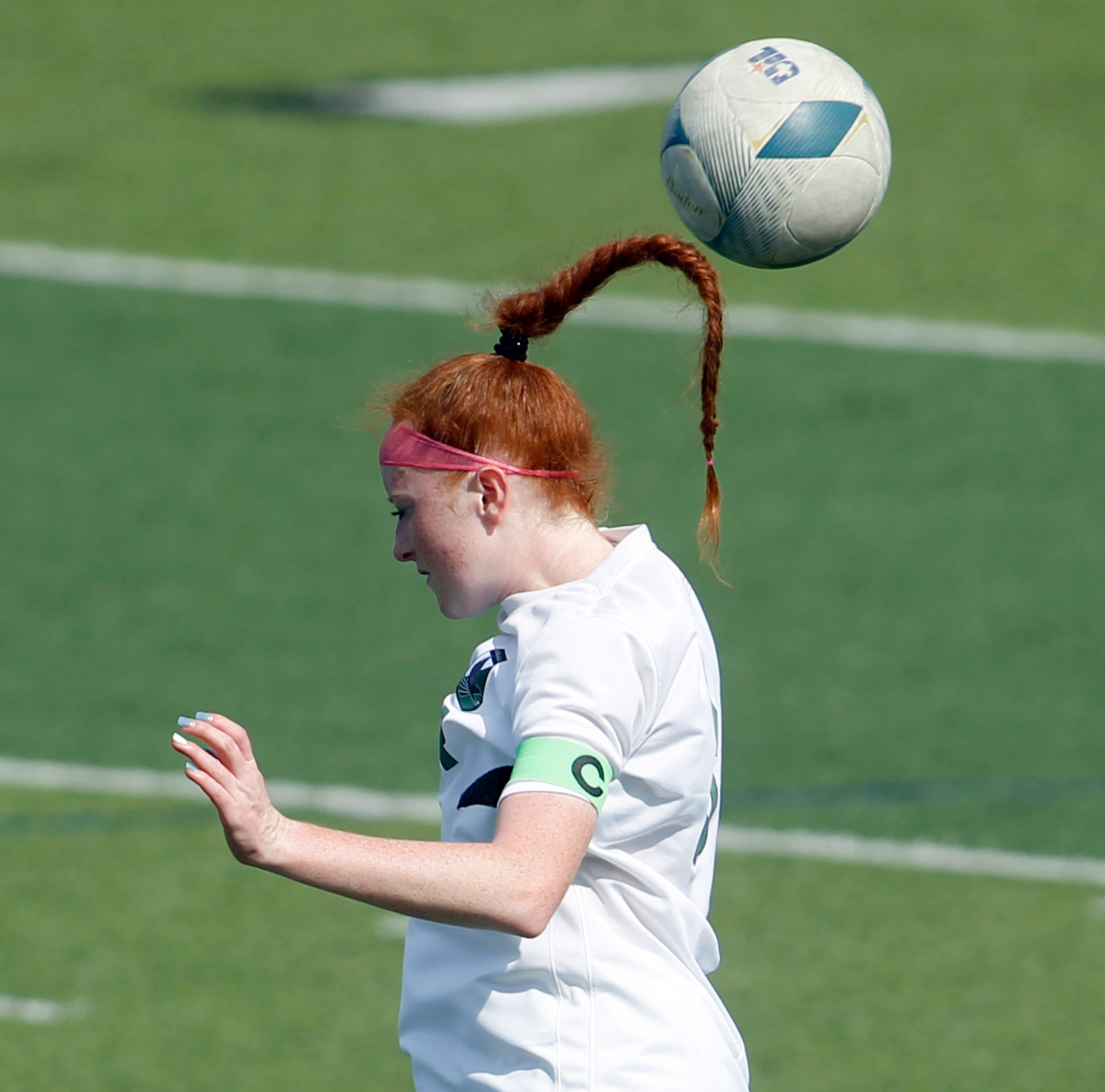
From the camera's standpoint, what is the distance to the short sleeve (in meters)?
2.77

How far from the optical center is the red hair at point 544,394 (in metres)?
3.11

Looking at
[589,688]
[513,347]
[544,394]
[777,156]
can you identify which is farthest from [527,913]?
[777,156]

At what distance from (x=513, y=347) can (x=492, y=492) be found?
0.32 meters

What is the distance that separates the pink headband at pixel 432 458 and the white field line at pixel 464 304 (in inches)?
263

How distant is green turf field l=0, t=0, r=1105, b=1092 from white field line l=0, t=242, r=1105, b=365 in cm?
14

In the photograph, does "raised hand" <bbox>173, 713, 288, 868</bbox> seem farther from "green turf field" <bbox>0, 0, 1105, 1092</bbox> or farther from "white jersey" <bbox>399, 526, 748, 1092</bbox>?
"green turf field" <bbox>0, 0, 1105, 1092</bbox>

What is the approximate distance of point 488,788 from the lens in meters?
2.98

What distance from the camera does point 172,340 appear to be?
9.83 metres

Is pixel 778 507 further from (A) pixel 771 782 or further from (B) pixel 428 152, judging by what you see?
(B) pixel 428 152

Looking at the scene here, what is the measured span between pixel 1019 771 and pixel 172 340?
16.0 feet

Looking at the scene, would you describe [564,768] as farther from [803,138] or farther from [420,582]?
[420,582]

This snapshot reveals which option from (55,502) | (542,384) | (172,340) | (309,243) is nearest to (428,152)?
(309,243)

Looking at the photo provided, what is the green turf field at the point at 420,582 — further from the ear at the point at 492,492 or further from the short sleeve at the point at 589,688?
the short sleeve at the point at 589,688

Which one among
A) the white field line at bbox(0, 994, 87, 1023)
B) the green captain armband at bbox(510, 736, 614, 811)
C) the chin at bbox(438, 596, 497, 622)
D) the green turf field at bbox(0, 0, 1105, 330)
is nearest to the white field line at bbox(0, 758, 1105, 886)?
the white field line at bbox(0, 994, 87, 1023)
